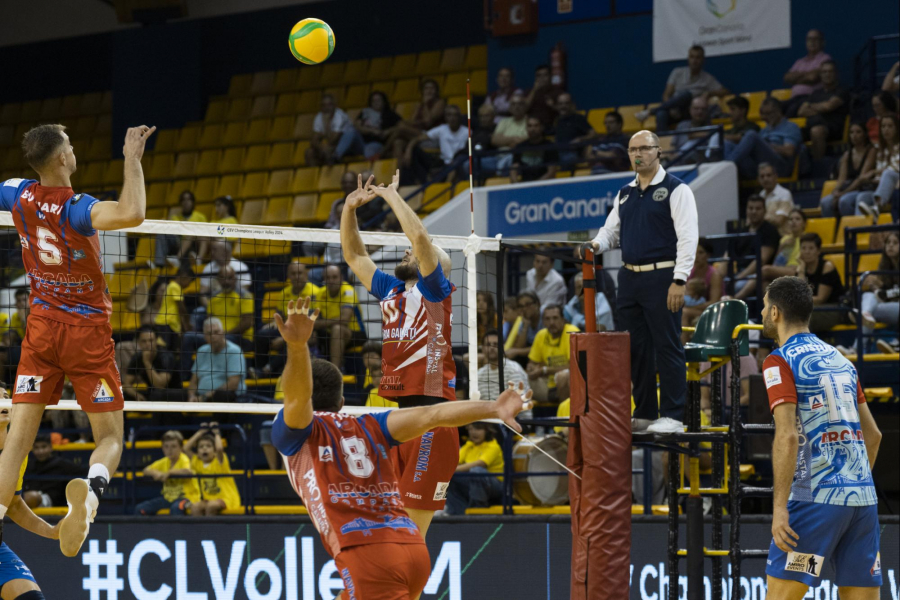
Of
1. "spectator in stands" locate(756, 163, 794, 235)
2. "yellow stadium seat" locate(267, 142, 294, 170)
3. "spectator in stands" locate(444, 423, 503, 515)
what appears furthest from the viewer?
"yellow stadium seat" locate(267, 142, 294, 170)

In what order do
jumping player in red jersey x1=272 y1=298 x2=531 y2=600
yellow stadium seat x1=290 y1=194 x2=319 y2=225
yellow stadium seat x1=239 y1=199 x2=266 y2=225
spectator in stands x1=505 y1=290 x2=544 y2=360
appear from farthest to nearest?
yellow stadium seat x1=239 y1=199 x2=266 y2=225, yellow stadium seat x1=290 y1=194 x2=319 y2=225, spectator in stands x1=505 y1=290 x2=544 y2=360, jumping player in red jersey x1=272 y1=298 x2=531 y2=600

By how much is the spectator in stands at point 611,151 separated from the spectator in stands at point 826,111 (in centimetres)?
218

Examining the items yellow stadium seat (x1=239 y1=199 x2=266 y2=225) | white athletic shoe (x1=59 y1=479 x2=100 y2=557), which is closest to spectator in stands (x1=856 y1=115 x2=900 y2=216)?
white athletic shoe (x1=59 y1=479 x2=100 y2=557)

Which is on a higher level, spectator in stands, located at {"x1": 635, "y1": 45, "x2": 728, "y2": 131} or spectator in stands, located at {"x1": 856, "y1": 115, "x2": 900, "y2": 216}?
spectator in stands, located at {"x1": 635, "y1": 45, "x2": 728, "y2": 131}

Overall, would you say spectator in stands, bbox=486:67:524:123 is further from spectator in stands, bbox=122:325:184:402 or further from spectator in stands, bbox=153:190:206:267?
spectator in stands, bbox=122:325:184:402

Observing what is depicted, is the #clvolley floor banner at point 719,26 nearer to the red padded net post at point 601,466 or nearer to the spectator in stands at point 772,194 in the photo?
the spectator in stands at point 772,194

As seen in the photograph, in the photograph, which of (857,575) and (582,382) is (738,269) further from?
(857,575)

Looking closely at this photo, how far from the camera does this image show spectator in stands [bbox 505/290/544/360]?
11578 mm

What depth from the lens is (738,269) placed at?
12.2 meters

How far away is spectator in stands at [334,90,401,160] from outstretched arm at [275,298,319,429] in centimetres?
1239

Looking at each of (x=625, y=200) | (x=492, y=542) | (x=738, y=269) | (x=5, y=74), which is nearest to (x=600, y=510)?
(x=625, y=200)

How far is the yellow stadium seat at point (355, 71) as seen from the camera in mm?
18703

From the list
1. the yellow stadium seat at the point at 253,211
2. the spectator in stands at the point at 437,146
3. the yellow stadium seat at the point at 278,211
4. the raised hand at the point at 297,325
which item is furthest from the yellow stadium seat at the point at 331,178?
the raised hand at the point at 297,325

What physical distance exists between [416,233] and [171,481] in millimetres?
5546
